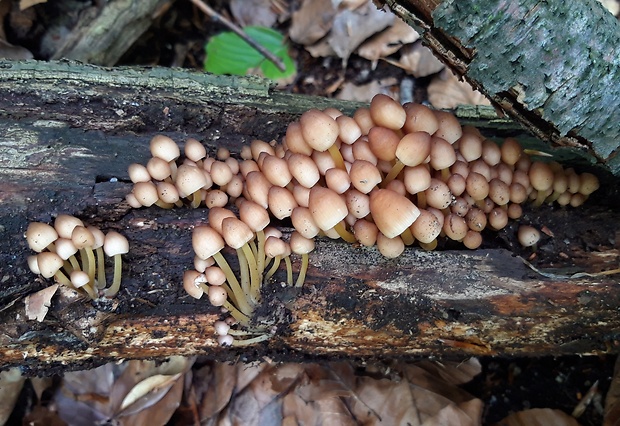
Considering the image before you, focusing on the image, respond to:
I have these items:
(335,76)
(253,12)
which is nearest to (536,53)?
(335,76)

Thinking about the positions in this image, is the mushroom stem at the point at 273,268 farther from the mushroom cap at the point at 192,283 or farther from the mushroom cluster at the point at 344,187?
the mushroom cap at the point at 192,283

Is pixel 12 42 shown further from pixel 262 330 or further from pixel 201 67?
pixel 262 330

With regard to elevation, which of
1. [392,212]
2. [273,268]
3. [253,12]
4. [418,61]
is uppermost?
[418,61]

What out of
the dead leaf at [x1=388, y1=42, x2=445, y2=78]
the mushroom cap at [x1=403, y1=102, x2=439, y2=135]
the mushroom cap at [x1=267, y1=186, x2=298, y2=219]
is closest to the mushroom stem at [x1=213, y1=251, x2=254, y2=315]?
the mushroom cap at [x1=267, y1=186, x2=298, y2=219]

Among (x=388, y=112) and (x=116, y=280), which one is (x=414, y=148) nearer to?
(x=388, y=112)

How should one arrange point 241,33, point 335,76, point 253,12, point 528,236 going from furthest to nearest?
1. point 253,12
2. point 335,76
3. point 241,33
4. point 528,236

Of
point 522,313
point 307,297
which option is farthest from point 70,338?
point 522,313

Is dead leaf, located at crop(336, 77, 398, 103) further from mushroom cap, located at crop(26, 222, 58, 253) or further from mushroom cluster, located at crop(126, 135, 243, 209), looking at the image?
mushroom cap, located at crop(26, 222, 58, 253)
